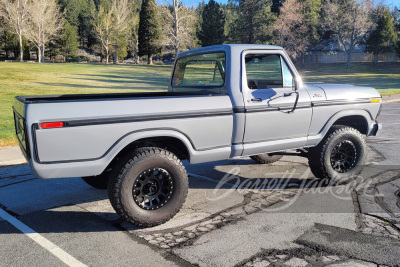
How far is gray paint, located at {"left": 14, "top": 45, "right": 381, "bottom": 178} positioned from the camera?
3582 mm

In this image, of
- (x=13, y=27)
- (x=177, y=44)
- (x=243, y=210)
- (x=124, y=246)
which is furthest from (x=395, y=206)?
(x=13, y=27)

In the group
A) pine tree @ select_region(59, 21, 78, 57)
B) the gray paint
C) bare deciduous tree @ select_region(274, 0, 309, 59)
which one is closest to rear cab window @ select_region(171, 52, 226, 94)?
the gray paint

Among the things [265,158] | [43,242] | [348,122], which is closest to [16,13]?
[265,158]

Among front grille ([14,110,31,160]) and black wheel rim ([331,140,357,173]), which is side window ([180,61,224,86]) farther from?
front grille ([14,110,31,160])

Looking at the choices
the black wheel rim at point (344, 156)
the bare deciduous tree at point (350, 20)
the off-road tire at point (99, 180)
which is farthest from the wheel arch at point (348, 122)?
the bare deciduous tree at point (350, 20)

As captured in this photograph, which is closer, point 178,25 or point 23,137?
point 23,137

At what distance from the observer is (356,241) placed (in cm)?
369

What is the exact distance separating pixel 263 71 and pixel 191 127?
1688 millimetres

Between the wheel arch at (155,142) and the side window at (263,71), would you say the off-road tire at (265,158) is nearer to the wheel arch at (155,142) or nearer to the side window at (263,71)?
the side window at (263,71)

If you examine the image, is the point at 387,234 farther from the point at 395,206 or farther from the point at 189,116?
the point at 189,116

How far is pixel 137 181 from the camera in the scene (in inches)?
157

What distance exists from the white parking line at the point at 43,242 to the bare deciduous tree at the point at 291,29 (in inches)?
2221

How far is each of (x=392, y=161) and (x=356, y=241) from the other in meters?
3.90

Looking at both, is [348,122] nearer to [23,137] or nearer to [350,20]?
[23,137]
